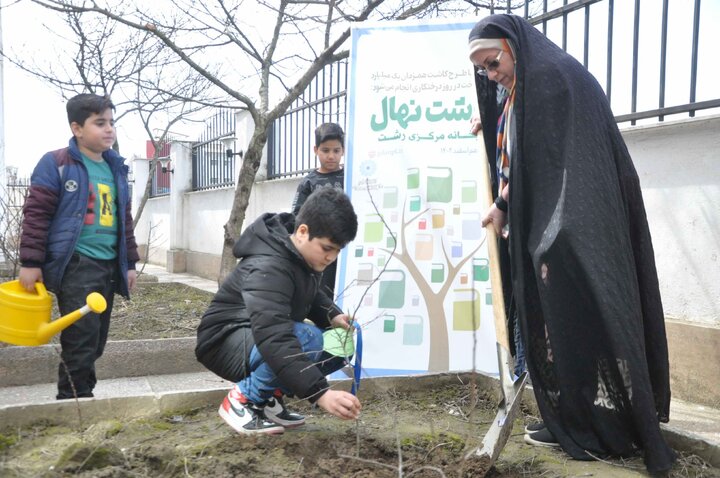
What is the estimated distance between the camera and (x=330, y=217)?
2387 millimetres

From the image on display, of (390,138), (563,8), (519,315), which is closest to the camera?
(519,315)

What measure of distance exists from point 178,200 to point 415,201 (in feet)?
30.4

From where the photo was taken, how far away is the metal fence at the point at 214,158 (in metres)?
10.4

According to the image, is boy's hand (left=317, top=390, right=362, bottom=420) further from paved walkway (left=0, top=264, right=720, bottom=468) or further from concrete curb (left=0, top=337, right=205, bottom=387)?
concrete curb (left=0, top=337, right=205, bottom=387)

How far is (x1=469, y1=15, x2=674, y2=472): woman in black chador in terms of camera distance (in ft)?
7.21

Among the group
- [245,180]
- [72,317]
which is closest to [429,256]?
[72,317]

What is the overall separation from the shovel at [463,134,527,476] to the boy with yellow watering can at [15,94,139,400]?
5.79 feet

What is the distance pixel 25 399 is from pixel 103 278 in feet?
3.36

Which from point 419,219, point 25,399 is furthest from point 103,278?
point 419,219

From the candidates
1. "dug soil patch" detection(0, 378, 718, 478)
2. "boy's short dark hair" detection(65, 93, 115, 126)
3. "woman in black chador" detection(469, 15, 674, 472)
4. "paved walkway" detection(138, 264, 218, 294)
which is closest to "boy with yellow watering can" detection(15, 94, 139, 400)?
"boy's short dark hair" detection(65, 93, 115, 126)

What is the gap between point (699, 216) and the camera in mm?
Answer: 3459

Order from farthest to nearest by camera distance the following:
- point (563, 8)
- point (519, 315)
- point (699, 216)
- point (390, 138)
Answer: point (563, 8)
point (390, 138)
point (699, 216)
point (519, 315)

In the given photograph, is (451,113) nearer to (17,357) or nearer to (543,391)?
(543,391)

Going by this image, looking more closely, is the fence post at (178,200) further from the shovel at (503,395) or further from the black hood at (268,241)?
the shovel at (503,395)
